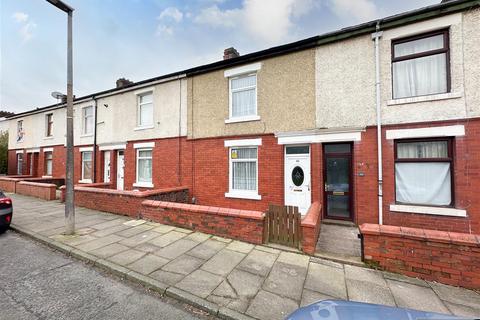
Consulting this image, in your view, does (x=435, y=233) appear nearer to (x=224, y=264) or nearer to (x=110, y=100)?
(x=224, y=264)

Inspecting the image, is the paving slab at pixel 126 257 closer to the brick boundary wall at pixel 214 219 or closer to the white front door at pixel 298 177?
the brick boundary wall at pixel 214 219

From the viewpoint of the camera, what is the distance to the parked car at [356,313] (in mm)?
1805

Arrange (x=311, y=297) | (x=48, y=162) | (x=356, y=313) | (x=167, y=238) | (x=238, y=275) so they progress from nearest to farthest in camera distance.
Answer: (x=356, y=313) → (x=311, y=297) → (x=238, y=275) → (x=167, y=238) → (x=48, y=162)

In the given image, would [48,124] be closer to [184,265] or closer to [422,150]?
[184,265]

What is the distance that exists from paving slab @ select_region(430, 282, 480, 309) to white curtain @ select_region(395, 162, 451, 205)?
3075mm

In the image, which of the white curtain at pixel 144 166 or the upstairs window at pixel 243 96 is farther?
the white curtain at pixel 144 166

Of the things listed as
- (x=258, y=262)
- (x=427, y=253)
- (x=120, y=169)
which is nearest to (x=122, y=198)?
(x=120, y=169)

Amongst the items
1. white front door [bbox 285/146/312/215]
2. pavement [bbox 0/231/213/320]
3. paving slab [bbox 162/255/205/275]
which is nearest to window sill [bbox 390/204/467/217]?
white front door [bbox 285/146/312/215]

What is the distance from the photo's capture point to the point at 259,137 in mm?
8148

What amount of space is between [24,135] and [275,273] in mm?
23188

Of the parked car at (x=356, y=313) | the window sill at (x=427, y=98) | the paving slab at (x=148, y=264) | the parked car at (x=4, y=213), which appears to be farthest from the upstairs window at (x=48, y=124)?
the window sill at (x=427, y=98)

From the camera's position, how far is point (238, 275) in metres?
3.87

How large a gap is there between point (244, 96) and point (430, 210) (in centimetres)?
696

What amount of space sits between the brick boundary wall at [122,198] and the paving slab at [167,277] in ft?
12.9
